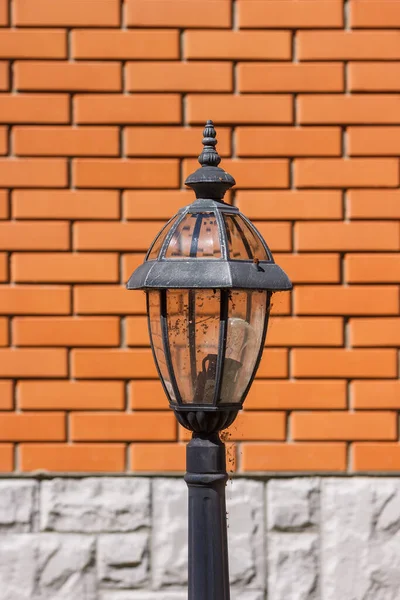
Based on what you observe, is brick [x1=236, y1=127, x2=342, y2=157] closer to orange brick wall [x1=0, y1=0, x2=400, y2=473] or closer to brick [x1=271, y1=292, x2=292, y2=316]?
orange brick wall [x1=0, y1=0, x2=400, y2=473]

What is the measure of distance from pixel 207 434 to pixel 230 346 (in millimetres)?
303

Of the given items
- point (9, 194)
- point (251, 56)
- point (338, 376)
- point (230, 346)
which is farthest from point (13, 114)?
point (230, 346)

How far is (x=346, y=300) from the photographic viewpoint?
456 cm

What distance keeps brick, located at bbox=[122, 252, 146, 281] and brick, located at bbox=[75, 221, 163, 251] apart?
0.04 meters

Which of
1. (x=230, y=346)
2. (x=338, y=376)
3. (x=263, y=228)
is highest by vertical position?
(x=263, y=228)

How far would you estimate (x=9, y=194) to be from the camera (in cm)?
459

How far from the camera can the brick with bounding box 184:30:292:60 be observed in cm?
458

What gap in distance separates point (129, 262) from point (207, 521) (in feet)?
7.15

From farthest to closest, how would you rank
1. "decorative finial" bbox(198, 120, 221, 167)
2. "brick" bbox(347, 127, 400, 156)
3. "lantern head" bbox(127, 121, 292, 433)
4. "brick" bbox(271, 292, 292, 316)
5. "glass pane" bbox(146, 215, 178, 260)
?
1. "brick" bbox(347, 127, 400, 156)
2. "brick" bbox(271, 292, 292, 316)
3. "decorative finial" bbox(198, 120, 221, 167)
4. "glass pane" bbox(146, 215, 178, 260)
5. "lantern head" bbox(127, 121, 292, 433)

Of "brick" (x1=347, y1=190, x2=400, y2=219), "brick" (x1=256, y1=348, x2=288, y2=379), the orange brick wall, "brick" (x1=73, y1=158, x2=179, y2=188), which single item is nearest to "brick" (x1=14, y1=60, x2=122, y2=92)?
the orange brick wall

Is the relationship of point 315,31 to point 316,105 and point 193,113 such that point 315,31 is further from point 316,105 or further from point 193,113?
point 193,113

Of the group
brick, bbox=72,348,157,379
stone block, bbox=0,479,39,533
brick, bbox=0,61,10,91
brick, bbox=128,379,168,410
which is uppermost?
brick, bbox=0,61,10,91

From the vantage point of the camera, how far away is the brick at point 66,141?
15.0ft

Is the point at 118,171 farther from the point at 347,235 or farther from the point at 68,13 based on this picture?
the point at 347,235
